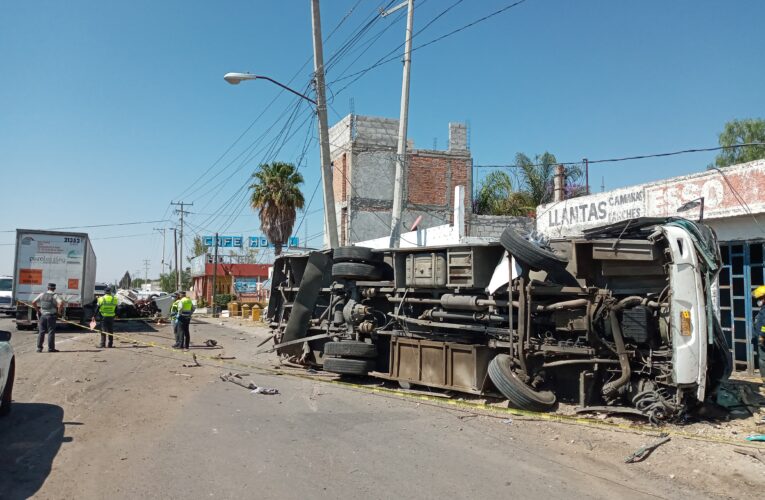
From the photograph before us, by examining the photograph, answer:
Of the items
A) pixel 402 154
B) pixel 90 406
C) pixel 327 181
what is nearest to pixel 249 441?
pixel 90 406

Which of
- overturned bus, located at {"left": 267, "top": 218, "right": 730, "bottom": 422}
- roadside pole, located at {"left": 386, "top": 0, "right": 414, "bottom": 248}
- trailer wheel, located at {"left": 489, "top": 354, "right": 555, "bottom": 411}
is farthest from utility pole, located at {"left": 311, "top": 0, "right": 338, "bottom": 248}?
trailer wheel, located at {"left": 489, "top": 354, "right": 555, "bottom": 411}

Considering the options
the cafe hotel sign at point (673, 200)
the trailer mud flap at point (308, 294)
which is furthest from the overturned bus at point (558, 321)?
the cafe hotel sign at point (673, 200)

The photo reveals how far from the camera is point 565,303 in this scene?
27.2ft

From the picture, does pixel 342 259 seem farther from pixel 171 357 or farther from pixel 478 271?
pixel 171 357

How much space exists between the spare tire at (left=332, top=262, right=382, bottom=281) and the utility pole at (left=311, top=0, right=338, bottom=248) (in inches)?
173

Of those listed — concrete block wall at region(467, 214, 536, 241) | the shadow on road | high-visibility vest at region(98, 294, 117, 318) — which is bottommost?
the shadow on road

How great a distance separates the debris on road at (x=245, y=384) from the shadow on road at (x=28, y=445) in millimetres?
2945

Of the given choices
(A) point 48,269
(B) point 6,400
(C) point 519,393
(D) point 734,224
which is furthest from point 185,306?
(D) point 734,224

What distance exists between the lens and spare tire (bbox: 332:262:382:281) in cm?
1110

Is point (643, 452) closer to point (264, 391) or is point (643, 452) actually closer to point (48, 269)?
point (264, 391)

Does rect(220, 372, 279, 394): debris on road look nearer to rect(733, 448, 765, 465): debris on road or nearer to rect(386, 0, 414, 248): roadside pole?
rect(733, 448, 765, 465): debris on road

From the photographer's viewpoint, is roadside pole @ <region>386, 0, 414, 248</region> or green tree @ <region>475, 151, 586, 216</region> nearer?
roadside pole @ <region>386, 0, 414, 248</region>

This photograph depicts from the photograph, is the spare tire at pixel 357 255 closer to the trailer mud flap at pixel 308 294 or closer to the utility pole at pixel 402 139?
the trailer mud flap at pixel 308 294

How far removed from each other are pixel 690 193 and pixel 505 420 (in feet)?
24.8
